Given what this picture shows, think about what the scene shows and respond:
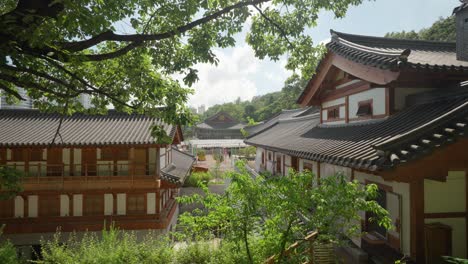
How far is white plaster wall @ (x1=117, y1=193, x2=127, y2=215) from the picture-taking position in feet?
50.5

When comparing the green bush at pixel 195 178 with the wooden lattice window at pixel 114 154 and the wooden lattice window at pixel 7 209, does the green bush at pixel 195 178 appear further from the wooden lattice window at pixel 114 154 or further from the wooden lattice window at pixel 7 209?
the wooden lattice window at pixel 7 209

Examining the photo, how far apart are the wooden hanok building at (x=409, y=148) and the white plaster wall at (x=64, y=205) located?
13284 millimetres

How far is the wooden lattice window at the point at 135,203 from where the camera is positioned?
15445mm

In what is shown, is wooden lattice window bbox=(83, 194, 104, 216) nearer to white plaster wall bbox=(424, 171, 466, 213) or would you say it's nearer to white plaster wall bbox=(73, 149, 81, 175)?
white plaster wall bbox=(73, 149, 81, 175)

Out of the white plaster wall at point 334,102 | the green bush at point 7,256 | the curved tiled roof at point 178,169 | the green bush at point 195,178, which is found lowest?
the green bush at point 195,178

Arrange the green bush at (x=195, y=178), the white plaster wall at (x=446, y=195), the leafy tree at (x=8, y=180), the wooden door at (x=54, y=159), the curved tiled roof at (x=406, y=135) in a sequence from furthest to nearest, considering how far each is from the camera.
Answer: the green bush at (x=195, y=178), the wooden door at (x=54, y=159), the leafy tree at (x=8, y=180), the white plaster wall at (x=446, y=195), the curved tiled roof at (x=406, y=135)

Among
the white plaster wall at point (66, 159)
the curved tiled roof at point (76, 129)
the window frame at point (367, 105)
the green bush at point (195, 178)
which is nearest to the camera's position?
the window frame at point (367, 105)

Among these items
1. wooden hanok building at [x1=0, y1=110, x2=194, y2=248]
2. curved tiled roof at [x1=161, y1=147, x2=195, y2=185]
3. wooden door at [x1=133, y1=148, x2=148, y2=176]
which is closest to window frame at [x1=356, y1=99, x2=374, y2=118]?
wooden hanok building at [x1=0, y1=110, x2=194, y2=248]

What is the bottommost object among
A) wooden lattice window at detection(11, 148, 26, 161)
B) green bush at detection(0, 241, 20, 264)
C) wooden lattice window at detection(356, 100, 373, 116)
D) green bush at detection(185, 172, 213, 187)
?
green bush at detection(185, 172, 213, 187)

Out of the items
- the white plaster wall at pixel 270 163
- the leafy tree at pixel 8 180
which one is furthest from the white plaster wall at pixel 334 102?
the leafy tree at pixel 8 180

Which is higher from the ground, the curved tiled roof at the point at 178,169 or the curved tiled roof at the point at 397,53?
the curved tiled roof at the point at 397,53

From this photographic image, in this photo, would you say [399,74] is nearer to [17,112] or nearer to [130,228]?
[130,228]

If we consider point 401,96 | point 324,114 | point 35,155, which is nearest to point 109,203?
point 35,155

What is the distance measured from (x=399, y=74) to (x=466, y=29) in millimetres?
5128
